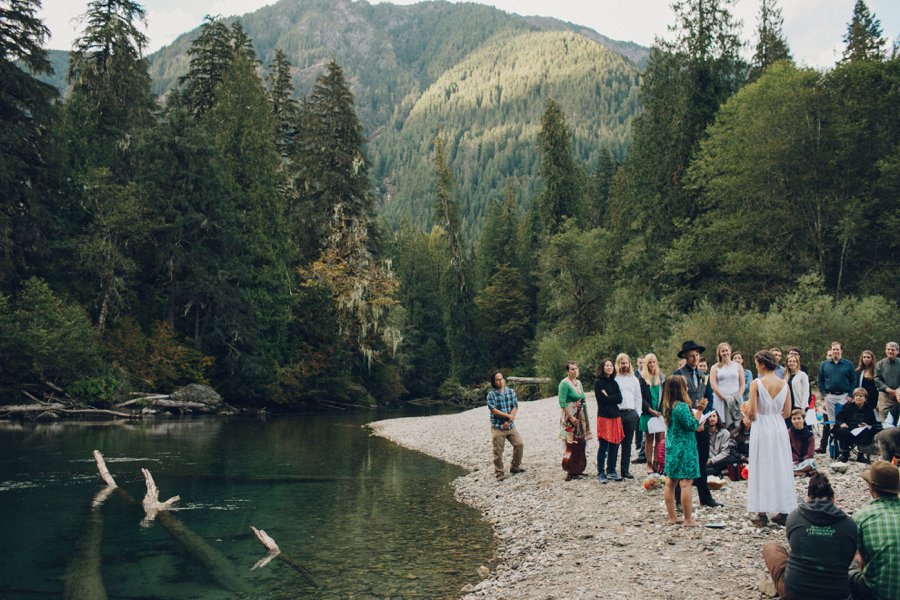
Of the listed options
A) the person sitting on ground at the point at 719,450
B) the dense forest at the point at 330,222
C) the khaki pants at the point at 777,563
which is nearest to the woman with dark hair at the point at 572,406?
the person sitting on ground at the point at 719,450

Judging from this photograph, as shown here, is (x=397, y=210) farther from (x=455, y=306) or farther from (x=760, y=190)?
(x=760, y=190)

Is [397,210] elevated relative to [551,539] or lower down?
elevated

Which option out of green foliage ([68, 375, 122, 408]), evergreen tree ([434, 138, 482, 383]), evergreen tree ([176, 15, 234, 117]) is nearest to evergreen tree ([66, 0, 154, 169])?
evergreen tree ([176, 15, 234, 117])

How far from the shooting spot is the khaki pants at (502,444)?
14.0 metres

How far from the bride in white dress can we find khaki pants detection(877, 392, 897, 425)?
498 centimetres

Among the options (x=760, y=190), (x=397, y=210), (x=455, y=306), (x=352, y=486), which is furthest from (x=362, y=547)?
(x=397, y=210)

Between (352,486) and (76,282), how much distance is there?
26777 mm

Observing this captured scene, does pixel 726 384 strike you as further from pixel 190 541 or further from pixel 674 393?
pixel 190 541

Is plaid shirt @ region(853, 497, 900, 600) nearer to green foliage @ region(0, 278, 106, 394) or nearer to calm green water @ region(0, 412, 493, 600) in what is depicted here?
calm green water @ region(0, 412, 493, 600)

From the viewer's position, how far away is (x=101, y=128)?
38.4 m

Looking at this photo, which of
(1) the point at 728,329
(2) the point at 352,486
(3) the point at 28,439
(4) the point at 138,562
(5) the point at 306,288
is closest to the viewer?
(4) the point at 138,562

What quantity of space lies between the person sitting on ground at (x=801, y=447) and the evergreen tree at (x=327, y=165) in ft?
125

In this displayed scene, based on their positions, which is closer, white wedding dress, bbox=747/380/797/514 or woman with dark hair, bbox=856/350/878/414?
white wedding dress, bbox=747/380/797/514

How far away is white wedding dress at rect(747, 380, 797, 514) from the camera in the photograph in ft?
27.9
